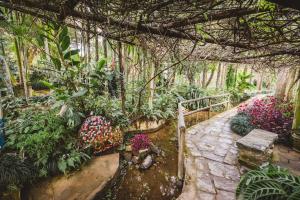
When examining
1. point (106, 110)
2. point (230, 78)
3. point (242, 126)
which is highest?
point (230, 78)

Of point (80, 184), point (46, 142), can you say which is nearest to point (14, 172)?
point (46, 142)

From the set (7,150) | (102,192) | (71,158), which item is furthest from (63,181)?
(7,150)

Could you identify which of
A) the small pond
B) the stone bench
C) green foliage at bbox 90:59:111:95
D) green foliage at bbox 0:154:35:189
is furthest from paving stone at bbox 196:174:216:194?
green foliage at bbox 90:59:111:95

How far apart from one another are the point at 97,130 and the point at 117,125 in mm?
904

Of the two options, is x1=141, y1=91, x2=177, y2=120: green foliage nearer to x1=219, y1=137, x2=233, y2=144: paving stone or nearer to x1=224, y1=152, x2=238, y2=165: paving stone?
x1=219, y1=137, x2=233, y2=144: paving stone

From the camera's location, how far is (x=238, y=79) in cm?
1298

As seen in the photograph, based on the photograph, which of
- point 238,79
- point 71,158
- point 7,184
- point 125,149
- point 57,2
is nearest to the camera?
point 57,2

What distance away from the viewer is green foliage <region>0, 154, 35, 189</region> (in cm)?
303

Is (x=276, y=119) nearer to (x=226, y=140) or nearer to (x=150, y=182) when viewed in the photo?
(x=226, y=140)

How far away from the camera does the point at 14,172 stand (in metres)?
3.10

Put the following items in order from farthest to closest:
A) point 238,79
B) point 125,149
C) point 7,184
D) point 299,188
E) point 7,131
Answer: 1. point 238,79
2. point 125,149
3. point 7,131
4. point 7,184
5. point 299,188

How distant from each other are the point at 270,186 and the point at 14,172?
392cm

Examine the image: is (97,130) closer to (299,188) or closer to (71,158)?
(71,158)

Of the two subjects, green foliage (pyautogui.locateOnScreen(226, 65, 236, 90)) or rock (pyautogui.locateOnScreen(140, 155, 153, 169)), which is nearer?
rock (pyautogui.locateOnScreen(140, 155, 153, 169))
